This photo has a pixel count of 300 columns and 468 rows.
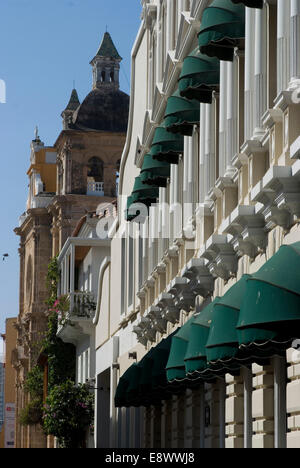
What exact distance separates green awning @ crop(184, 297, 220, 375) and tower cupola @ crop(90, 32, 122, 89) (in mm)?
66761

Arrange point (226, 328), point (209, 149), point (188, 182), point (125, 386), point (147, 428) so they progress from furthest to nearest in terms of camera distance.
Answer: point (147, 428)
point (125, 386)
point (188, 182)
point (209, 149)
point (226, 328)

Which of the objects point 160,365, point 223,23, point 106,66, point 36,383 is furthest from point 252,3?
point 106,66

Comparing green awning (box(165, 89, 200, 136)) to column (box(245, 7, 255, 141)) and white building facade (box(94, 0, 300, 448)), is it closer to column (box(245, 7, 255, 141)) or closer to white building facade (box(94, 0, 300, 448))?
white building facade (box(94, 0, 300, 448))

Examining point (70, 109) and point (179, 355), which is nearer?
point (179, 355)

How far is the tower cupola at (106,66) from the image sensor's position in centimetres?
8262

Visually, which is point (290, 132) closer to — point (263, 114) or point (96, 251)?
point (263, 114)

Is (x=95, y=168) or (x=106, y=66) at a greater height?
(x=106, y=66)

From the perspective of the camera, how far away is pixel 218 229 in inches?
696

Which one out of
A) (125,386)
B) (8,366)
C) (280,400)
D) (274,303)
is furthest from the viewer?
(8,366)

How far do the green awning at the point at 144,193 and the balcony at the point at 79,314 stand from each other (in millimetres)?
18835

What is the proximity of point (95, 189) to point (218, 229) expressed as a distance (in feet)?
197

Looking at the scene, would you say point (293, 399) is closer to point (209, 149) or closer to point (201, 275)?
point (201, 275)

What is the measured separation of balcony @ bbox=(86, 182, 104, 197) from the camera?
77.0 metres

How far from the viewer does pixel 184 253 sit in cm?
2239
